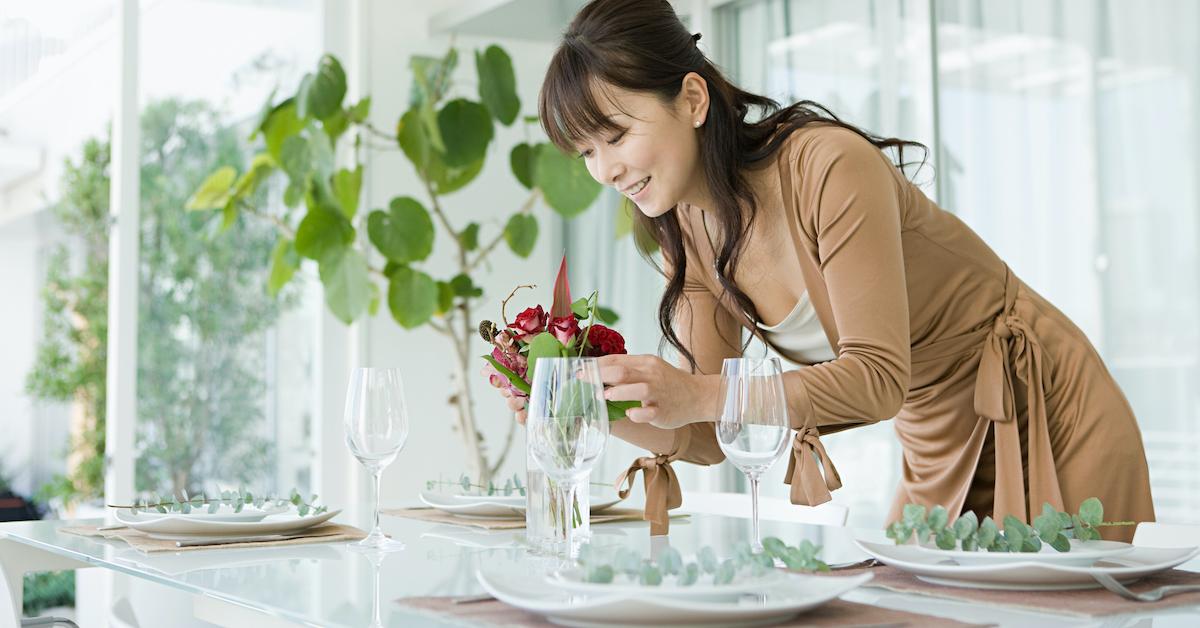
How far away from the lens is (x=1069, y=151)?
3074 mm

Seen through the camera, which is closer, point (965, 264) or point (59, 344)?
point (965, 264)

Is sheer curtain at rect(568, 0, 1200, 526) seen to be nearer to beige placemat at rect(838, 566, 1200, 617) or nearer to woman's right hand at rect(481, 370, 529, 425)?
woman's right hand at rect(481, 370, 529, 425)

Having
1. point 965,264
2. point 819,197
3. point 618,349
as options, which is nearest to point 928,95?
point 965,264

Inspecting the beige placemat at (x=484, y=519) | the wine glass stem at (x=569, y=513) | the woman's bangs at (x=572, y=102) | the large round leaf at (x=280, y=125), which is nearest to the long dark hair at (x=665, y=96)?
the woman's bangs at (x=572, y=102)

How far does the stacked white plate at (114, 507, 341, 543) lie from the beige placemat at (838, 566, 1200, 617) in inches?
30.3

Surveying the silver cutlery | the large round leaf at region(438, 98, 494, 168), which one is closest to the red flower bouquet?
the silver cutlery

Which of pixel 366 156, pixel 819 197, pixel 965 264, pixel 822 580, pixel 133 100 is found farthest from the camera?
pixel 366 156

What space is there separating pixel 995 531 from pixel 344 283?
3.09 meters

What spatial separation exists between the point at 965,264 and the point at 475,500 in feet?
2.54

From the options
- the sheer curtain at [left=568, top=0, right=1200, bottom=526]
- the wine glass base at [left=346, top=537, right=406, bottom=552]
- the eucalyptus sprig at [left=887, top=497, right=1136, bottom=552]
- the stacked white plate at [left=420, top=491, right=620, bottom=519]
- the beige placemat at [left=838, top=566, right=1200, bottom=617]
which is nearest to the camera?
the beige placemat at [left=838, top=566, right=1200, bottom=617]

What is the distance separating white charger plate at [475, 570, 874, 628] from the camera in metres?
0.83

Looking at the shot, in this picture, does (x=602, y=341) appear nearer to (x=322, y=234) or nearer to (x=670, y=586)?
(x=670, y=586)

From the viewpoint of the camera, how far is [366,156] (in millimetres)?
4551

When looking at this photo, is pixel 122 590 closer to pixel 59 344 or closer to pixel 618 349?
pixel 59 344
